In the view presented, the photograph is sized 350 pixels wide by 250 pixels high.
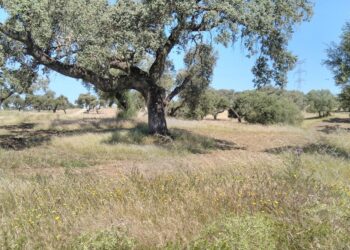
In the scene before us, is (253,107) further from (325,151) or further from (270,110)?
(325,151)

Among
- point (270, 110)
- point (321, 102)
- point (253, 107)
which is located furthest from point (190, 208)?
point (321, 102)

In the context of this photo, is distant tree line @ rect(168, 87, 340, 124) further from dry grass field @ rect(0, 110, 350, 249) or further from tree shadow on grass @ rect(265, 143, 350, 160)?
dry grass field @ rect(0, 110, 350, 249)

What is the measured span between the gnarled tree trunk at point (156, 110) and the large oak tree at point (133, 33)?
2.0 inches

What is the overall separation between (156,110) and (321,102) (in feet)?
233

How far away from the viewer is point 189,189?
6113mm

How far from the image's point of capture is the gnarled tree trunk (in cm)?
2177

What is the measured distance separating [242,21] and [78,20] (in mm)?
7251

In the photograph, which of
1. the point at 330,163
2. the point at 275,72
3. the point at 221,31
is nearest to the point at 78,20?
the point at 221,31

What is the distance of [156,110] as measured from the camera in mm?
21875

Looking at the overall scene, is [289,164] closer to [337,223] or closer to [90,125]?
[337,223]

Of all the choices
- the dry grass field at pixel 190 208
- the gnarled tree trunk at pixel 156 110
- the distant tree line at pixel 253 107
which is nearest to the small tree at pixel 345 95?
the gnarled tree trunk at pixel 156 110

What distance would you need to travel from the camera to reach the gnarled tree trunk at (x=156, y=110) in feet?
71.4

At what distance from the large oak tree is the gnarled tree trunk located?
51 millimetres

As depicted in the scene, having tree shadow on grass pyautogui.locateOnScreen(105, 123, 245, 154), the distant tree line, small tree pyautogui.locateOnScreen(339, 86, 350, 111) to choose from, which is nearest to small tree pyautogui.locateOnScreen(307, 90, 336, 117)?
the distant tree line
